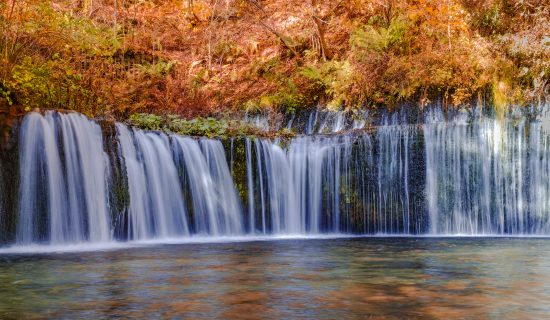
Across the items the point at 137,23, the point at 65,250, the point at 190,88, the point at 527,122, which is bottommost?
the point at 65,250

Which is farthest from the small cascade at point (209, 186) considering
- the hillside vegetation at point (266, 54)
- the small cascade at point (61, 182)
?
the hillside vegetation at point (266, 54)

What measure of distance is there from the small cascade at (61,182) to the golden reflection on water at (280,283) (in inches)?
68.5

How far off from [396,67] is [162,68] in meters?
7.48

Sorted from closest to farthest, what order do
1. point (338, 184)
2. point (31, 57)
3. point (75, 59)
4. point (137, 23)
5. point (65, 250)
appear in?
point (65, 250), point (31, 57), point (338, 184), point (75, 59), point (137, 23)

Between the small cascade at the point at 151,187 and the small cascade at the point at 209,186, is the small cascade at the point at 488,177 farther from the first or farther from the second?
the small cascade at the point at 151,187

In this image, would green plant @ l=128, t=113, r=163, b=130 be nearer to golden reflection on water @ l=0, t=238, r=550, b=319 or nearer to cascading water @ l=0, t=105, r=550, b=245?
cascading water @ l=0, t=105, r=550, b=245

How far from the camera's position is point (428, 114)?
17.5 meters

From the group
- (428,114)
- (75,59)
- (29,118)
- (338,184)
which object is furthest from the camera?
(75,59)

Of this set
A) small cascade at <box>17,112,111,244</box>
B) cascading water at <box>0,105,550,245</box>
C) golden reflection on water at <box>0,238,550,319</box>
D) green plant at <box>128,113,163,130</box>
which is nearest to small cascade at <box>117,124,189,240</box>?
cascading water at <box>0,105,550,245</box>

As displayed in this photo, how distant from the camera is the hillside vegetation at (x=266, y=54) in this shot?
607 inches

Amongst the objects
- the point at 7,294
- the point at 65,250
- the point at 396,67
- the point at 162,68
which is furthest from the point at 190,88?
the point at 7,294

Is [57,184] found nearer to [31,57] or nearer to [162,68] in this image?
[31,57]

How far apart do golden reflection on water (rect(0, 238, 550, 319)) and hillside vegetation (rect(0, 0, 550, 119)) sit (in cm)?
492

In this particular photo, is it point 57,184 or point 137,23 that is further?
point 137,23
